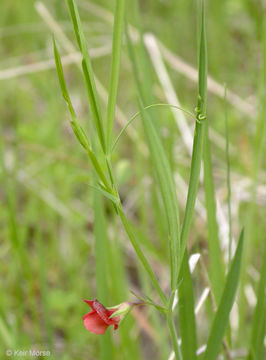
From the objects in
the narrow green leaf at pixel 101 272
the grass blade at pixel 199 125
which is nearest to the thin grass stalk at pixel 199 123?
the grass blade at pixel 199 125

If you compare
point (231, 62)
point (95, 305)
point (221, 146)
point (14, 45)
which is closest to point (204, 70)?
point (95, 305)

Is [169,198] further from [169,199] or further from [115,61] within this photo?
[115,61]

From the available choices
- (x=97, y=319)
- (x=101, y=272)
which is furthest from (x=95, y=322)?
(x=101, y=272)

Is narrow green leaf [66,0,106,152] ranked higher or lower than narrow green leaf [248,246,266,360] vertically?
higher

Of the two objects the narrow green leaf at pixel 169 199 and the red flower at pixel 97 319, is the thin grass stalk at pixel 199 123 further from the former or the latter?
the red flower at pixel 97 319

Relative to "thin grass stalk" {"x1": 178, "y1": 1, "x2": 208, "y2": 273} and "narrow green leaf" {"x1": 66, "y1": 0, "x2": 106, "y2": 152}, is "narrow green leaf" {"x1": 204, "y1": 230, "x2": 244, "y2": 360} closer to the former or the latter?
"thin grass stalk" {"x1": 178, "y1": 1, "x2": 208, "y2": 273}

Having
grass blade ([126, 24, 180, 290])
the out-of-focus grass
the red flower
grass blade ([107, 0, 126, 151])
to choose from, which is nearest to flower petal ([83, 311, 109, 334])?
the red flower

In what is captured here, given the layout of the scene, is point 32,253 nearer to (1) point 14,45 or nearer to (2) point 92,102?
(2) point 92,102
